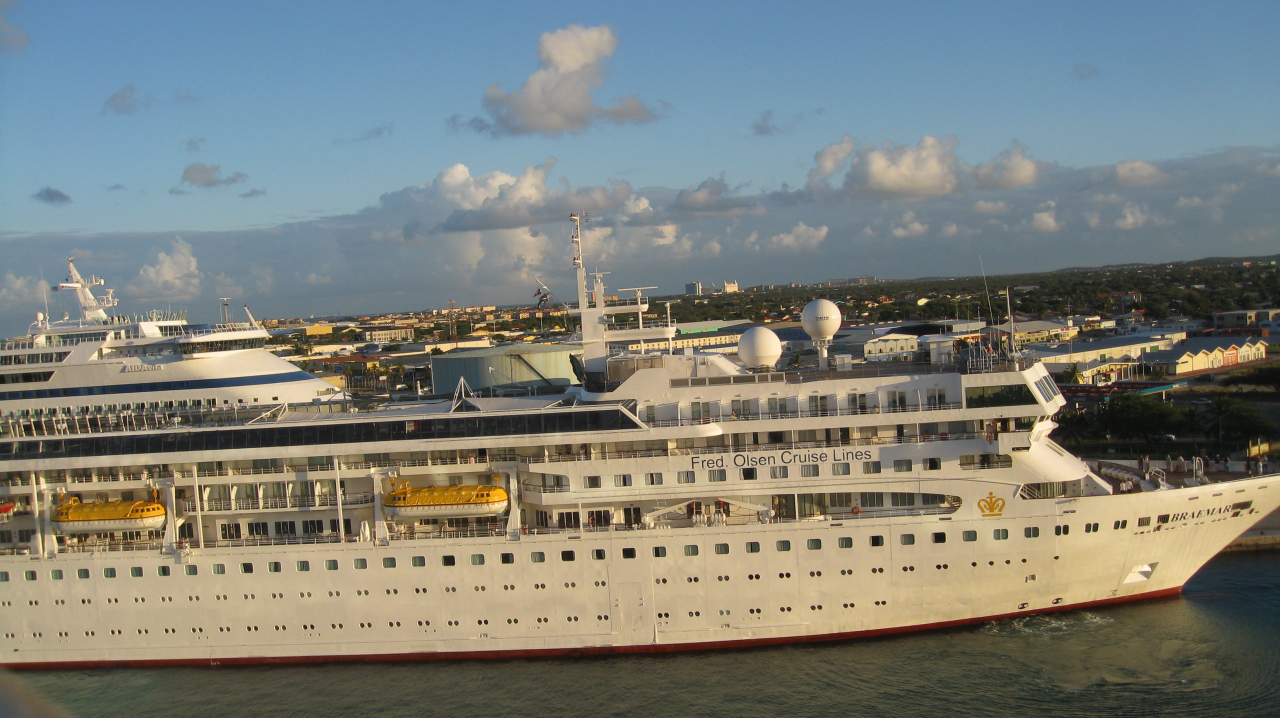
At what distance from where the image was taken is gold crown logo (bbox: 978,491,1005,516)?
16.9 meters

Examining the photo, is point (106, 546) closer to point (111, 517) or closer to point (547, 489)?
point (111, 517)

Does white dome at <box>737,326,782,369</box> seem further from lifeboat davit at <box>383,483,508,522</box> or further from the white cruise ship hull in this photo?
lifeboat davit at <box>383,483,508,522</box>

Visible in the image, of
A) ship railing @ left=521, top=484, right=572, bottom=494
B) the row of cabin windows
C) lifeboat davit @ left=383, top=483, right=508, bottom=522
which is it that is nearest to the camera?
the row of cabin windows

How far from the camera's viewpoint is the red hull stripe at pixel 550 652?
55.8ft

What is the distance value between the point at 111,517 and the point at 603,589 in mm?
10621

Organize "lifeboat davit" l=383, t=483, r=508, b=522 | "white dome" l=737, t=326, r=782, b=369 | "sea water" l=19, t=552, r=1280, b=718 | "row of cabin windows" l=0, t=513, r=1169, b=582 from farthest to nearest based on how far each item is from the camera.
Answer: "white dome" l=737, t=326, r=782, b=369 < "lifeboat davit" l=383, t=483, r=508, b=522 < "row of cabin windows" l=0, t=513, r=1169, b=582 < "sea water" l=19, t=552, r=1280, b=718

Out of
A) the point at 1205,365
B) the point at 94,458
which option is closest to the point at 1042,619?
the point at 94,458

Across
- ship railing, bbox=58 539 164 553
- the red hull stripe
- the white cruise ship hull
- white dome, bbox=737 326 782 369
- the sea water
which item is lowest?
the sea water

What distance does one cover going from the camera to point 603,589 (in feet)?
55.7

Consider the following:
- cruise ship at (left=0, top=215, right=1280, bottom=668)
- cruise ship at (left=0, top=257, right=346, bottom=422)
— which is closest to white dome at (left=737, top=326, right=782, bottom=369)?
Answer: cruise ship at (left=0, top=215, right=1280, bottom=668)

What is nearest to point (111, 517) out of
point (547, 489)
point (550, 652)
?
point (547, 489)

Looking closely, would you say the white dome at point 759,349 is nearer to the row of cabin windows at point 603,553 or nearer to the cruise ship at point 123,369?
the row of cabin windows at point 603,553

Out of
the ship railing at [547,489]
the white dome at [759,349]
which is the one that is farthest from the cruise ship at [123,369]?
the white dome at [759,349]

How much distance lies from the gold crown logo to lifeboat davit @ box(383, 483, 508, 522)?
9627 mm
